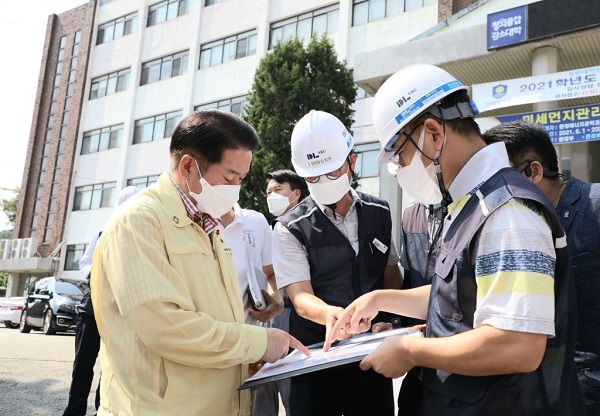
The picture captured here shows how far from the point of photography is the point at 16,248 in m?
30.2

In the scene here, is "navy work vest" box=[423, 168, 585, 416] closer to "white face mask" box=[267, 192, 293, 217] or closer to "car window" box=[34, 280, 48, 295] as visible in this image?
"white face mask" box=[267, 192, 293, 217]

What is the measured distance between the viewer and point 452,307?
1429mm

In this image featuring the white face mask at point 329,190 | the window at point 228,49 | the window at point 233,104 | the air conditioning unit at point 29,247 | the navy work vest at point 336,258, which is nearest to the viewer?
the navy work vest at point 336,258

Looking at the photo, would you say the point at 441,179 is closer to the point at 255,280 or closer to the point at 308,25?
the point at 255,280

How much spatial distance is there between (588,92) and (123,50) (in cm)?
2316

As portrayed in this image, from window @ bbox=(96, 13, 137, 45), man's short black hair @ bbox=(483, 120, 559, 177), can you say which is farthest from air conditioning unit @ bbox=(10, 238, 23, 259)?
man's short black hair @ bbox=(483, 120, 559, 177)

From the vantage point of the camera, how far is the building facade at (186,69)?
11.3 metres

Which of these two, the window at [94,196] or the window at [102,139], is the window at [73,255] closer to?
the window at [94,196]

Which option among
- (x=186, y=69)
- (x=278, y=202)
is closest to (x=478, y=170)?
(x=278, y=202)

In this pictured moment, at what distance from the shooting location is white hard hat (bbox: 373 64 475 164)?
156cm

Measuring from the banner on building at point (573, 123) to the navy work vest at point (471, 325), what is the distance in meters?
9.02

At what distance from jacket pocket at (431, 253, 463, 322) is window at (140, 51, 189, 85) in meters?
24.1

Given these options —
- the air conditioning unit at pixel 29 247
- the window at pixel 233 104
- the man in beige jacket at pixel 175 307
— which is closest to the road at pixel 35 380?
the man in beige jacket at pixel 175 307

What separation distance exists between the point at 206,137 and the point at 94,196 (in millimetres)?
26584
